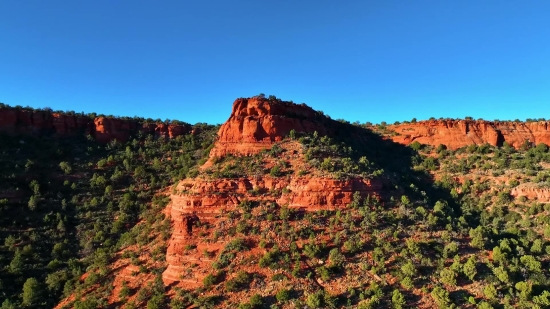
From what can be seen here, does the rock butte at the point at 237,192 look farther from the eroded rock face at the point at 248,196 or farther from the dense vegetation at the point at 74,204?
the dense vegetation at the point at 74,204

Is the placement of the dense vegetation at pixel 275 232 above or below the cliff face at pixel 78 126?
below

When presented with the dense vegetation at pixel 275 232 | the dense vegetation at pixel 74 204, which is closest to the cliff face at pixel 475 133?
the dense vegetation at pixel 275 232

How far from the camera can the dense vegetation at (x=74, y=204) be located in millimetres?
27078

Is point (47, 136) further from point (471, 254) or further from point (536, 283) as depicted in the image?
point (536, 283)

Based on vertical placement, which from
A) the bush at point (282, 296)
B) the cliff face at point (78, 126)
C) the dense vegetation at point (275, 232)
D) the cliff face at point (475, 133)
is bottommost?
the bush at point (282, 296)

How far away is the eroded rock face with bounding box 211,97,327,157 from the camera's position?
124 feet

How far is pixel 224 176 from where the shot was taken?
32.6 m

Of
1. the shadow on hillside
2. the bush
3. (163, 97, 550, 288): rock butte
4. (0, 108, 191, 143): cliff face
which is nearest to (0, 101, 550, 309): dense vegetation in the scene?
the bush

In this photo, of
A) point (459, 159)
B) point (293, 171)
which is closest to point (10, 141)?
point (293, 171)

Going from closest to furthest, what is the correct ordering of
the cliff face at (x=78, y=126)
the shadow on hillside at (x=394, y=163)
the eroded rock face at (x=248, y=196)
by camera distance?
the eroded rock face at (x=248, y=196) → the shadow on hillside at (x=394, y=163) → the cliff face at (x=78, y=126)

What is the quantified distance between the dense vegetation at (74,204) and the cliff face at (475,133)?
3236 cm

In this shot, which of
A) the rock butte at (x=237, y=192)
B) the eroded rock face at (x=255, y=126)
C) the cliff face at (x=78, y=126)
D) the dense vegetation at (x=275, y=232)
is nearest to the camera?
the dense vegetation at (x=275, y=232)

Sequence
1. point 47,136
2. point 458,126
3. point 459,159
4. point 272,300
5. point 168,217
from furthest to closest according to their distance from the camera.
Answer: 1. point 458,126
2. point 459,159
3. point 47,136
4. point 168,217
5. point 272,300

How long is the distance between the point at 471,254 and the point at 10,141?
49.2 metres
